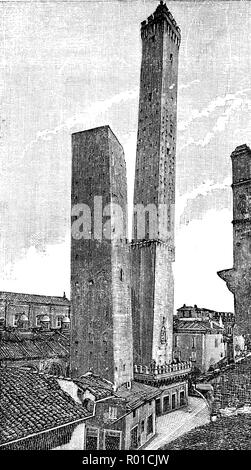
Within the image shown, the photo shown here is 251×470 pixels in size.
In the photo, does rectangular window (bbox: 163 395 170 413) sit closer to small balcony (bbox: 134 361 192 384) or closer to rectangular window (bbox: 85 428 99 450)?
small balcony (bbox: 134 361 192 384)

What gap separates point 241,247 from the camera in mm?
6320

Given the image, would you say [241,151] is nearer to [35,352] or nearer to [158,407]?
[158,407]

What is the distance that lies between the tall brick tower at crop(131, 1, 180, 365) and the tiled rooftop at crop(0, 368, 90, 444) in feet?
10.3

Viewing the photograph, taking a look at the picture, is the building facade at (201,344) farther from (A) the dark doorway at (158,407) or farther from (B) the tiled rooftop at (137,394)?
(B) the tiled rooftop at (137,394)

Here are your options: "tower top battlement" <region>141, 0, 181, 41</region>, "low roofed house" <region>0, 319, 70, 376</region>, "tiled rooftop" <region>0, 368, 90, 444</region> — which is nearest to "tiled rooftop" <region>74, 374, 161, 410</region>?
"tiled rooftop" <region>0, 368, 90, 444</region>

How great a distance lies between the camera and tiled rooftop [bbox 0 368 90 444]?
381 cm

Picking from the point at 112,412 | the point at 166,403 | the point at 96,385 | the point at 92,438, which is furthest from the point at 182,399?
the point at 92,438

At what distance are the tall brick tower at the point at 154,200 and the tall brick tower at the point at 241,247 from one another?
143 cm

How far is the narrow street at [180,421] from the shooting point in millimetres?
4874

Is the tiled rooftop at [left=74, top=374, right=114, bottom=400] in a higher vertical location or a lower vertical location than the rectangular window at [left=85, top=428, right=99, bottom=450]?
higher

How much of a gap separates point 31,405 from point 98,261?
2232mm

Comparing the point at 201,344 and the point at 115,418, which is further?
the point at 201,344

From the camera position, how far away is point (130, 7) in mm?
5180

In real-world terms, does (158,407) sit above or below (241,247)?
below
